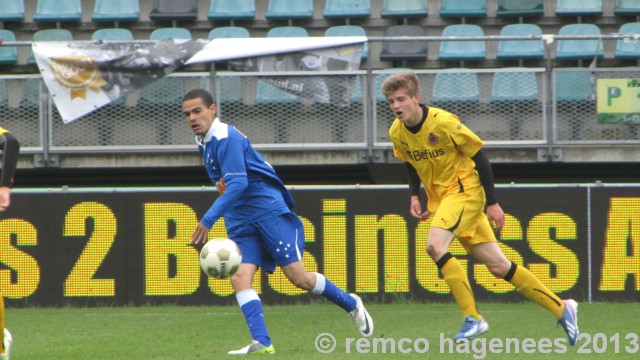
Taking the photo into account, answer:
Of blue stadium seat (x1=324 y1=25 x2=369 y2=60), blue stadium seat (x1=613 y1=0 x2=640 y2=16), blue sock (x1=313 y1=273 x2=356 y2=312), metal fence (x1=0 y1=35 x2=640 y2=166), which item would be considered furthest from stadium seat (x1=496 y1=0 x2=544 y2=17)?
blue sock (x1=313 y1=273 x2=356 y2=312)

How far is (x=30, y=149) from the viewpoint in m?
13.7

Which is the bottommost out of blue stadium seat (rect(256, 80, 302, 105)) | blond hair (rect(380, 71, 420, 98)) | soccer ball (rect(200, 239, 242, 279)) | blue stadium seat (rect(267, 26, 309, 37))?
soccer ball (rect(200, 239, 242, 279))

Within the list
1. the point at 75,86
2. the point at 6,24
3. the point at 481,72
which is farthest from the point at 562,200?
the point at 6,24

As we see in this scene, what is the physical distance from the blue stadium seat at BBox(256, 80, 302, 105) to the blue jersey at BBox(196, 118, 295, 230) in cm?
511

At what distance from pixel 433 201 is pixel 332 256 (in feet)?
14.5

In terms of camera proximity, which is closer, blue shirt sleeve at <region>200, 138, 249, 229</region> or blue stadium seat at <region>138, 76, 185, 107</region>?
blue shirt sleeve at <region>200, 138, 249, 229</region>

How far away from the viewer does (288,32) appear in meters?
16.5

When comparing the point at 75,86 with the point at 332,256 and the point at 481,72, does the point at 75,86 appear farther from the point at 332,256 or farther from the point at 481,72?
the point at 481,72

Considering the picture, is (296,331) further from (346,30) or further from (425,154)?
(346,30)

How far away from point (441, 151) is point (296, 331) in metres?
2.74

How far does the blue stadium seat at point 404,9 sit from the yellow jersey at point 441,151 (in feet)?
29.5

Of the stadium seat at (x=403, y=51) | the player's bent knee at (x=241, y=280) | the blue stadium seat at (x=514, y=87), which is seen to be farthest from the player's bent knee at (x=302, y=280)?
the stadium seat at (x=403, y=51)

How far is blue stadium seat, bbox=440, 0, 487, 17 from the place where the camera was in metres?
16.8

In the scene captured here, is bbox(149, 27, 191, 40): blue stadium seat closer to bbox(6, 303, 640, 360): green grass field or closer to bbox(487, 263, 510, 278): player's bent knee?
bbox(6, 303, 640, 360): green grass field
